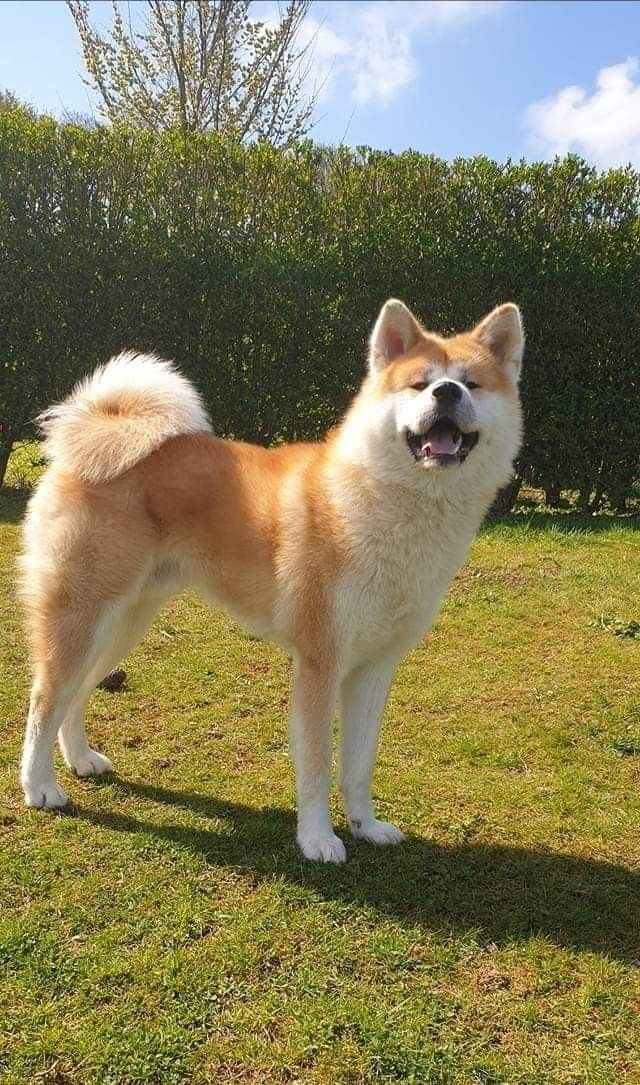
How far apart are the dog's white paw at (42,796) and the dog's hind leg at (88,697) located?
0.33 m

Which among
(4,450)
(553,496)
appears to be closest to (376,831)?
(553,496)

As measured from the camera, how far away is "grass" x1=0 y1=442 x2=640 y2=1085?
2.29 m

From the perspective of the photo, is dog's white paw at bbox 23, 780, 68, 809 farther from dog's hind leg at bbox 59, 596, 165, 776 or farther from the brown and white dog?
dog's hind leg at bbox 59, 596, 165, 776

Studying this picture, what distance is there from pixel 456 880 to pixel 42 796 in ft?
5.88

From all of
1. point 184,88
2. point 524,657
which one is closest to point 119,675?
point 524,657

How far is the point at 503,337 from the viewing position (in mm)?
3426

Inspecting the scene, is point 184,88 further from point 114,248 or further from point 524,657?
point 524,657

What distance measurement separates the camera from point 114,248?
887cm

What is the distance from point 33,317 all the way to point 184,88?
9.88m

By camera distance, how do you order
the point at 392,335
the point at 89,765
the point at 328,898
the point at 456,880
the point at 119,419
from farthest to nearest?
1. the point at 89,765
2. the point at 119,419
3. the point at 392,335
4. the point at 456,880
5. the point at 328,898

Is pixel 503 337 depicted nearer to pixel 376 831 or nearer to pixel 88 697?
pixel 376 831

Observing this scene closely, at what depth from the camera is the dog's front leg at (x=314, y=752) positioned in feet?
10.3

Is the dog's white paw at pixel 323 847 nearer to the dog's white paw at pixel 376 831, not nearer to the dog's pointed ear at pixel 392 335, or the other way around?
the dog's white paw at pixel 376 831

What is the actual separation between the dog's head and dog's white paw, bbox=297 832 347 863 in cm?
151
